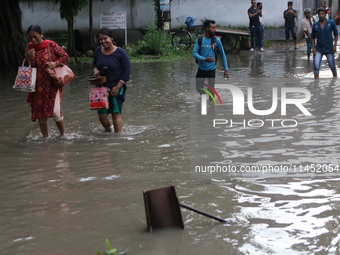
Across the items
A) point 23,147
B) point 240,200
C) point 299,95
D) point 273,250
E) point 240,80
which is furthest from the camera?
point 240,80

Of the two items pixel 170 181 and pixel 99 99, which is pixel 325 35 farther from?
pixel 170 181

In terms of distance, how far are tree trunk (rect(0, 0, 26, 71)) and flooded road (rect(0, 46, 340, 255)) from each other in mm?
7294

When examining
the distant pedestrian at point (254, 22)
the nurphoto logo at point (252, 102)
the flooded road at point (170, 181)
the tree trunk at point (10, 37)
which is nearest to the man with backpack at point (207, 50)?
the nurphoto logo at point (252, 102)

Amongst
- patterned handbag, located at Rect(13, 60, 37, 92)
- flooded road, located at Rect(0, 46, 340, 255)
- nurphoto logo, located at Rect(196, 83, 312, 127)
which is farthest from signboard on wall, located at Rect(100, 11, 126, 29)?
patterned handbag, located at Rect(13, 60, 37, 92)

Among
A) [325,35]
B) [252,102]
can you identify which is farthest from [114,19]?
[252,102]

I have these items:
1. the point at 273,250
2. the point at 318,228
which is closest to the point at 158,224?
the point at 273,250

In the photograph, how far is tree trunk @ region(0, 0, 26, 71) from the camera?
17344 millimetres

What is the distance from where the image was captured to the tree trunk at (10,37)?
1734 cm

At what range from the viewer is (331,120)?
838 cm

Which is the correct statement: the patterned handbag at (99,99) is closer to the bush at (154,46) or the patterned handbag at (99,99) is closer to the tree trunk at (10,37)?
the tree trunk at (10,37)

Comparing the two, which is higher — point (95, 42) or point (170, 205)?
point (95, 42)

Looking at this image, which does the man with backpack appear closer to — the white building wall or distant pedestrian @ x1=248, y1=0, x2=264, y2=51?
distant pedestrian @ x1=248, y1=0, x2=264, y2=51

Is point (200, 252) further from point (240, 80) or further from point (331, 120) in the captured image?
point (240, 80)

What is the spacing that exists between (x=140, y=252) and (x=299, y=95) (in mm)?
7635
